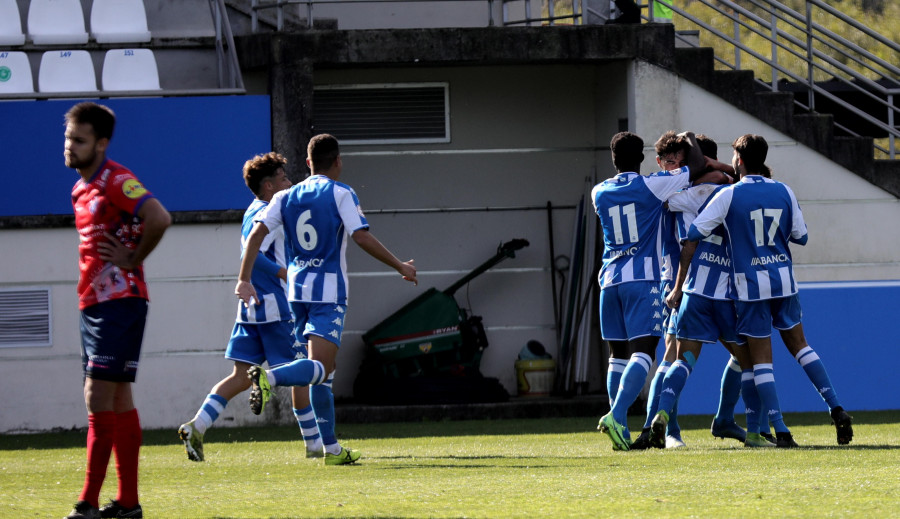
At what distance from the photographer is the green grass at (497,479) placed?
17.3ft

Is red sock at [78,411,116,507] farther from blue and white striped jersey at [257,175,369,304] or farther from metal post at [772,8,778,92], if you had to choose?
metal post at [772,8,778,92]

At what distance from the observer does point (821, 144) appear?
1340 centimetres

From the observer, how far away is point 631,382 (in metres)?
8.20

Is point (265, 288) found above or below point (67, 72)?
below

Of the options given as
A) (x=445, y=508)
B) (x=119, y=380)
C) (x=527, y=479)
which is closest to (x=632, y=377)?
(x=527, y=479)

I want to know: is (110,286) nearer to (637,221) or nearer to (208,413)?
(208,413)

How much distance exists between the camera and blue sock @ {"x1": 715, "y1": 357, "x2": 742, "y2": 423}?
348 inches

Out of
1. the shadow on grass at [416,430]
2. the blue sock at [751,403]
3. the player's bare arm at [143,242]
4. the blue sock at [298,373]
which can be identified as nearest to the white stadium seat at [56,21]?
the shadow on grass at [416,430]

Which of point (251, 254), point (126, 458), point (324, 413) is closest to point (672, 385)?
point (324, 413)

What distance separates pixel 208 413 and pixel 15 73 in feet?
22.8

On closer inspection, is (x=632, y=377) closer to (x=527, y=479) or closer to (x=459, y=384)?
(x=527, y=479)

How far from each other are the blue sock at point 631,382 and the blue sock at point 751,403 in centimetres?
77

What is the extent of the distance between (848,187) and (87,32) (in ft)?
27.1

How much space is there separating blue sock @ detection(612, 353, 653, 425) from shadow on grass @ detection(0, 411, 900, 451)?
2782 mm
